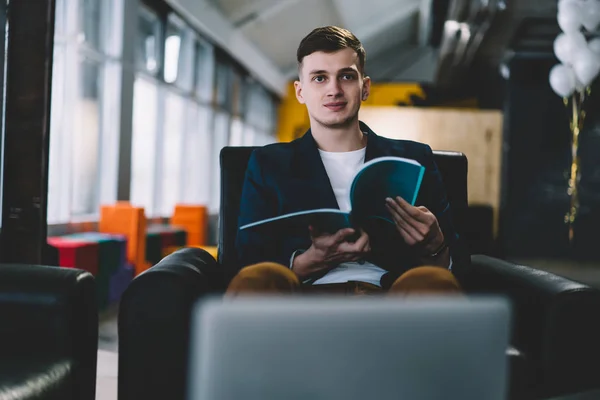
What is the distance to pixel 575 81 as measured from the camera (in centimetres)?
604

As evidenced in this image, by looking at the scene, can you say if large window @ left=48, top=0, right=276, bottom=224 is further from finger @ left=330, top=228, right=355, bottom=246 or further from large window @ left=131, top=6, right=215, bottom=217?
finger @ left=330, top=228, right=355, bottom=246

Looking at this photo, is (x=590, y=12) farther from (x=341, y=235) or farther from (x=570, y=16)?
(x=341, y=235)

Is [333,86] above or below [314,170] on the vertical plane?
above

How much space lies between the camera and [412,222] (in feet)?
4.97

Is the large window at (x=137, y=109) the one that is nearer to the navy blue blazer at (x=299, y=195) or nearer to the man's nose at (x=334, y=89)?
the navy blue blazer at (x=299, y=195)

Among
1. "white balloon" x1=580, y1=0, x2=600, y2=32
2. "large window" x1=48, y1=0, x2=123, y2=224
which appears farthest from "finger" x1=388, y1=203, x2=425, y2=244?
"white balloon" x1=580, y1=0, x2=600, y2=32

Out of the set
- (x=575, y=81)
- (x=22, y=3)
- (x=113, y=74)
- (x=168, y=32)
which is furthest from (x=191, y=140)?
(x=22, y=3)

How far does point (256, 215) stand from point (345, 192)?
0.23 meters

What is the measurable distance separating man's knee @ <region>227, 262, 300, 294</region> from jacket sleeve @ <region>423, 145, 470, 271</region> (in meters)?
0.55

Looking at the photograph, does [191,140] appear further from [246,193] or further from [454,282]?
[454,282]

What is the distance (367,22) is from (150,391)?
1218cm

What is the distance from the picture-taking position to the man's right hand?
4.83 ft

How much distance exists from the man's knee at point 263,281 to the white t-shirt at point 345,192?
1.12ft

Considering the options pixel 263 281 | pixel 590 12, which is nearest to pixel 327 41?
pixel 263 281
